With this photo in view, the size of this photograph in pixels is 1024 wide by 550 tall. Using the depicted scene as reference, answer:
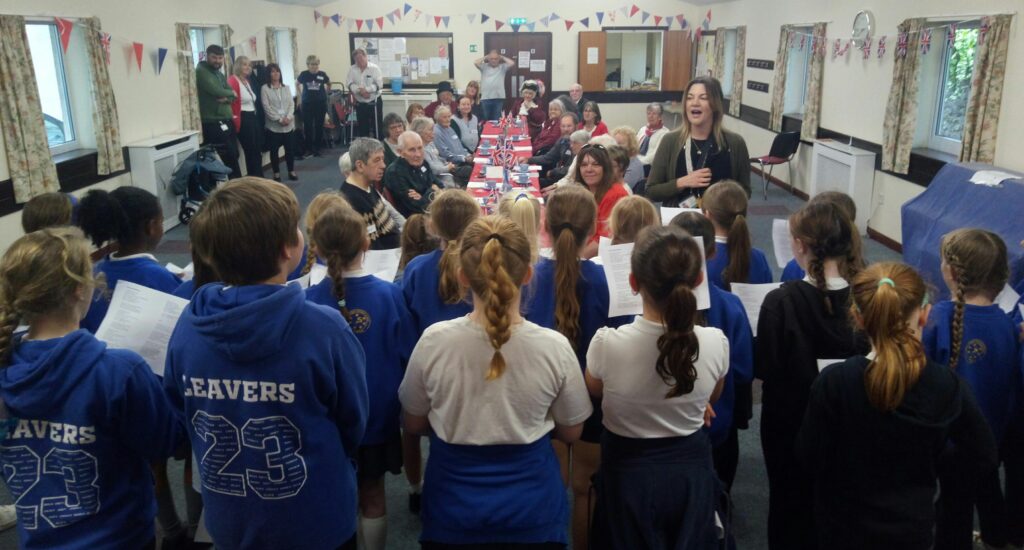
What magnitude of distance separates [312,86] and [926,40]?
8368 millimetres

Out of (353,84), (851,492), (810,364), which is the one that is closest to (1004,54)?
(810,364)

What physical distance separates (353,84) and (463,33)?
2.46 metres

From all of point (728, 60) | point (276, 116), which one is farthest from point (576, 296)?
point (728, 60)

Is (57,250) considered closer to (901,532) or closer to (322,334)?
(322,334)

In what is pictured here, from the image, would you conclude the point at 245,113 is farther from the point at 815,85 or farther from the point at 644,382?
the point at 644,382

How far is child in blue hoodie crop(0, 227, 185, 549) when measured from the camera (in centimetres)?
149

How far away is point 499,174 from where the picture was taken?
18.3 ft

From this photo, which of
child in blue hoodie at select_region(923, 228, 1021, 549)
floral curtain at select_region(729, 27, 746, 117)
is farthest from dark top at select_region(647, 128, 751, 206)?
floral curtain at select_region(729, 27, 746, 117)

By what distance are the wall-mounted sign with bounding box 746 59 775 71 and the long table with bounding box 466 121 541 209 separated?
11.9ft

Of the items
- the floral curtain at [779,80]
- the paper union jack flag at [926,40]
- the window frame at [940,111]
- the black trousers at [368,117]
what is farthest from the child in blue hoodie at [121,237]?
the black trousers at [368,117]

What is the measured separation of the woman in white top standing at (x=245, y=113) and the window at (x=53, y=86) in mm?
2116

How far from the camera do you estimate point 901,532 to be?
169cm

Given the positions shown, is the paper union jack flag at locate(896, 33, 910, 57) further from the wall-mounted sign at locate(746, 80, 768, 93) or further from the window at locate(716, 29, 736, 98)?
the window at locate(716, 29, 736, 98)

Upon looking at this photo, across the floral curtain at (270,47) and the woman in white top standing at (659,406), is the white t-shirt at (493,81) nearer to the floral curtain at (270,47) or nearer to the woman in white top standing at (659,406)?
the floral curtain at (270,47)
